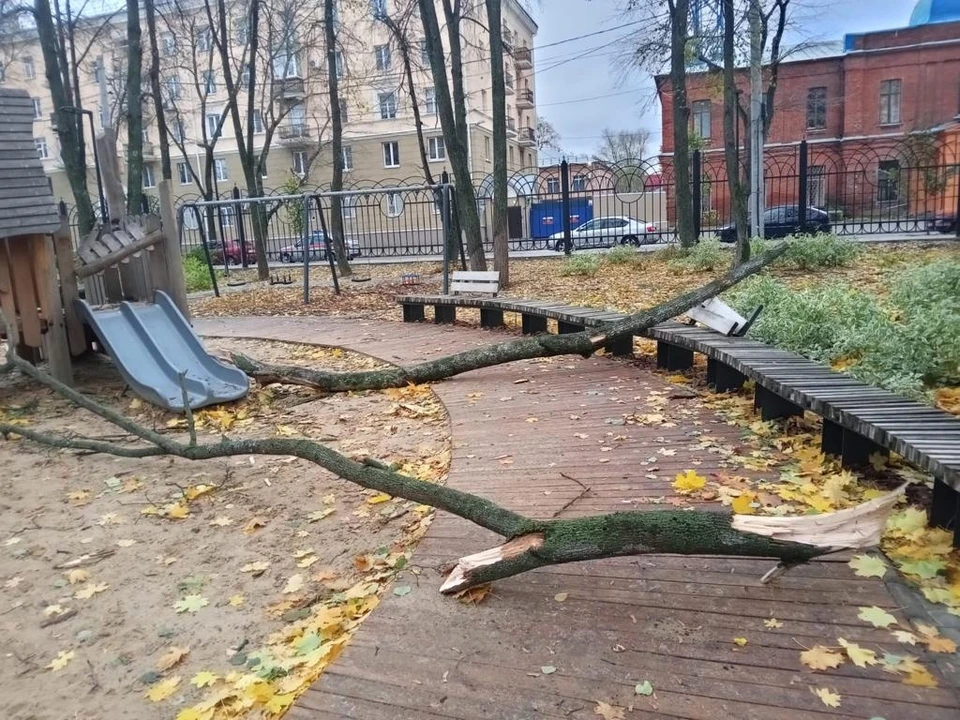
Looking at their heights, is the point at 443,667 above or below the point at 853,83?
below

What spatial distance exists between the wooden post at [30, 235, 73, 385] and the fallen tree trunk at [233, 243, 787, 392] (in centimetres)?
154

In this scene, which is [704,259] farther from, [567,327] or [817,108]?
[817,108]

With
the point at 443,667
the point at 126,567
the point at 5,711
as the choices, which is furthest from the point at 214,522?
the point at 443,667

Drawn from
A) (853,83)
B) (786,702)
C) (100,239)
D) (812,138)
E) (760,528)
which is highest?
(853,83)

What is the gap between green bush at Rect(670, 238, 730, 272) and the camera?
12.3 m

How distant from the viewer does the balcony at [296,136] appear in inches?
1537

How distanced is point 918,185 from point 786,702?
22.3m

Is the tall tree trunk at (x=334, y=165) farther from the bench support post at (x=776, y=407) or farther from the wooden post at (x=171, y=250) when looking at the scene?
the bench support post at (x=776, y=407)

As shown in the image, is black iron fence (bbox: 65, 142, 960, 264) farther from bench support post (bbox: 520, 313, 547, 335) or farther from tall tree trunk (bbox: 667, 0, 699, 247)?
bench support post (bbox: 520, 313, 547, 335)

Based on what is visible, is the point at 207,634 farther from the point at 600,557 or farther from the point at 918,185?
the point at 918,185

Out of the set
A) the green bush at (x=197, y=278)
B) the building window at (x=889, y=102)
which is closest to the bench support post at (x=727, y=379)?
the green bush at (x=197, y=278)

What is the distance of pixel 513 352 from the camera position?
5812 millimetres

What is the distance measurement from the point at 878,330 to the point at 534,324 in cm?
346

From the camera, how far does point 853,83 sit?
36.2 meters
